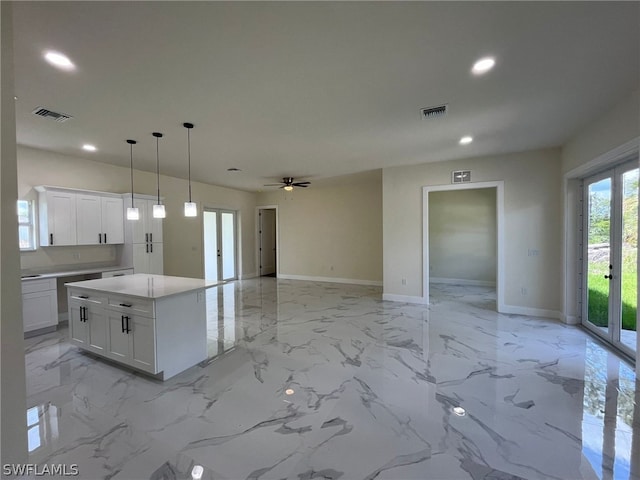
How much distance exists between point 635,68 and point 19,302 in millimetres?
4588

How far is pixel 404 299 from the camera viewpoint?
19.2 feet

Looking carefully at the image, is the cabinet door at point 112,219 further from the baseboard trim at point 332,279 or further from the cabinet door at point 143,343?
the baseboard trim at point 332,279

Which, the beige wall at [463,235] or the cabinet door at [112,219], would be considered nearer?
the cabinet door at [112,219]

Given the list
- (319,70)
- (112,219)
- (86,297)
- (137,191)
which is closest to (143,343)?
(86,297)

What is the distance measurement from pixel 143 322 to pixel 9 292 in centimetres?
157

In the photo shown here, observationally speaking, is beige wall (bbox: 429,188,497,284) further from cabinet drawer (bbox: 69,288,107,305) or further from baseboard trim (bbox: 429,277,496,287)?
cabinet drawer (bbox: 69,288,107,305)

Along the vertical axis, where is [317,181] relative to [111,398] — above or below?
above

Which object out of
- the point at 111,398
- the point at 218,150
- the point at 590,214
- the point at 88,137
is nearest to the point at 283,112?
the point at 218,150

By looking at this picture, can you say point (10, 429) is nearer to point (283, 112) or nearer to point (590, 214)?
point (283, 112)

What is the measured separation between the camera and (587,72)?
241 cm

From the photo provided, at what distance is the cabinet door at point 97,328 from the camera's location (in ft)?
10.1

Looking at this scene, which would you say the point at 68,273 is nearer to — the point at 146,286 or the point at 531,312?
the point at 146,286

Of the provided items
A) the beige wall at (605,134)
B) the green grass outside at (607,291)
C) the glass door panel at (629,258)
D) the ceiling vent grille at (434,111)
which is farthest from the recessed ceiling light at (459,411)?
the beige wall at (605,134)

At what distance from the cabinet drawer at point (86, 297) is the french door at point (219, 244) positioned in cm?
438
